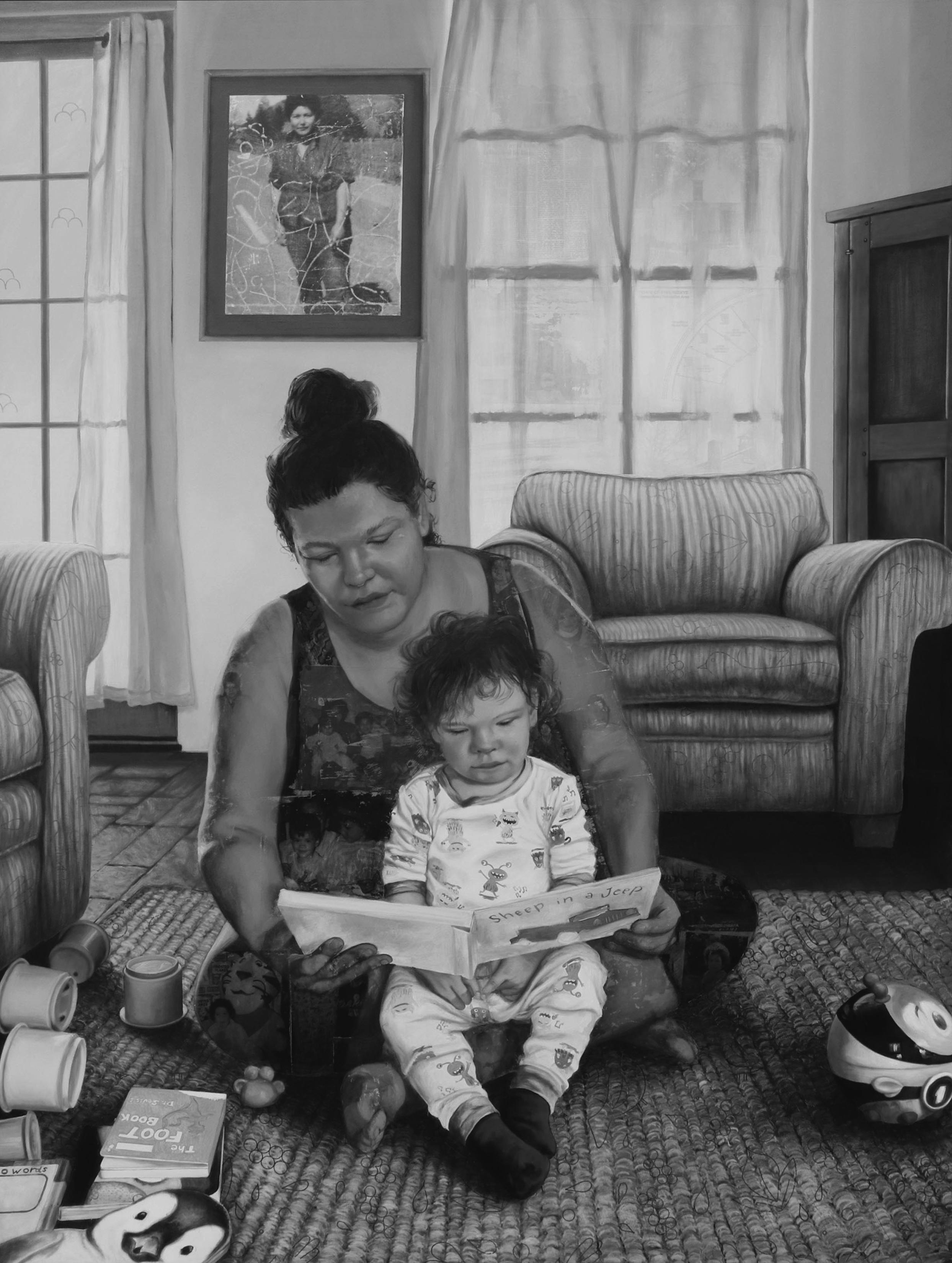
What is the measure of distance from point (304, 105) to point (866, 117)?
167cm

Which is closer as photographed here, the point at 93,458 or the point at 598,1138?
the point at 598,1138

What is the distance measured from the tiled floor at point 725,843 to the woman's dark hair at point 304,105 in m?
1.88

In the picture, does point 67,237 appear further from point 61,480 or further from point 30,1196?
point 30,1196

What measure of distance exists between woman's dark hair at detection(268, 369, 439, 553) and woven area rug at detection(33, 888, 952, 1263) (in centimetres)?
66

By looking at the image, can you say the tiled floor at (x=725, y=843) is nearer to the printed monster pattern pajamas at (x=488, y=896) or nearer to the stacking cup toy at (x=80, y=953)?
the stacking cup toy at (x=80, y=953)

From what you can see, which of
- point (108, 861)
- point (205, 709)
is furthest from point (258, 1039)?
point (205, 709)

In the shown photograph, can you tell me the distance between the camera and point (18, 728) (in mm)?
1689

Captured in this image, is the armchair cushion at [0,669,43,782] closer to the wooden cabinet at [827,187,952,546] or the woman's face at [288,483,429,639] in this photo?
the woman's face at [288,483,429,639]

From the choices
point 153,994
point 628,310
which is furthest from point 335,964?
point 628,310

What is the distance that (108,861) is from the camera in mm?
2273

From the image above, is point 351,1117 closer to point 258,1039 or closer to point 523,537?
point 258,1039

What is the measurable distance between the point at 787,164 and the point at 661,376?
719mm

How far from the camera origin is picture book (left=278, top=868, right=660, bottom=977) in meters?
1.11

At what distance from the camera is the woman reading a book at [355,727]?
A: 1186mm
